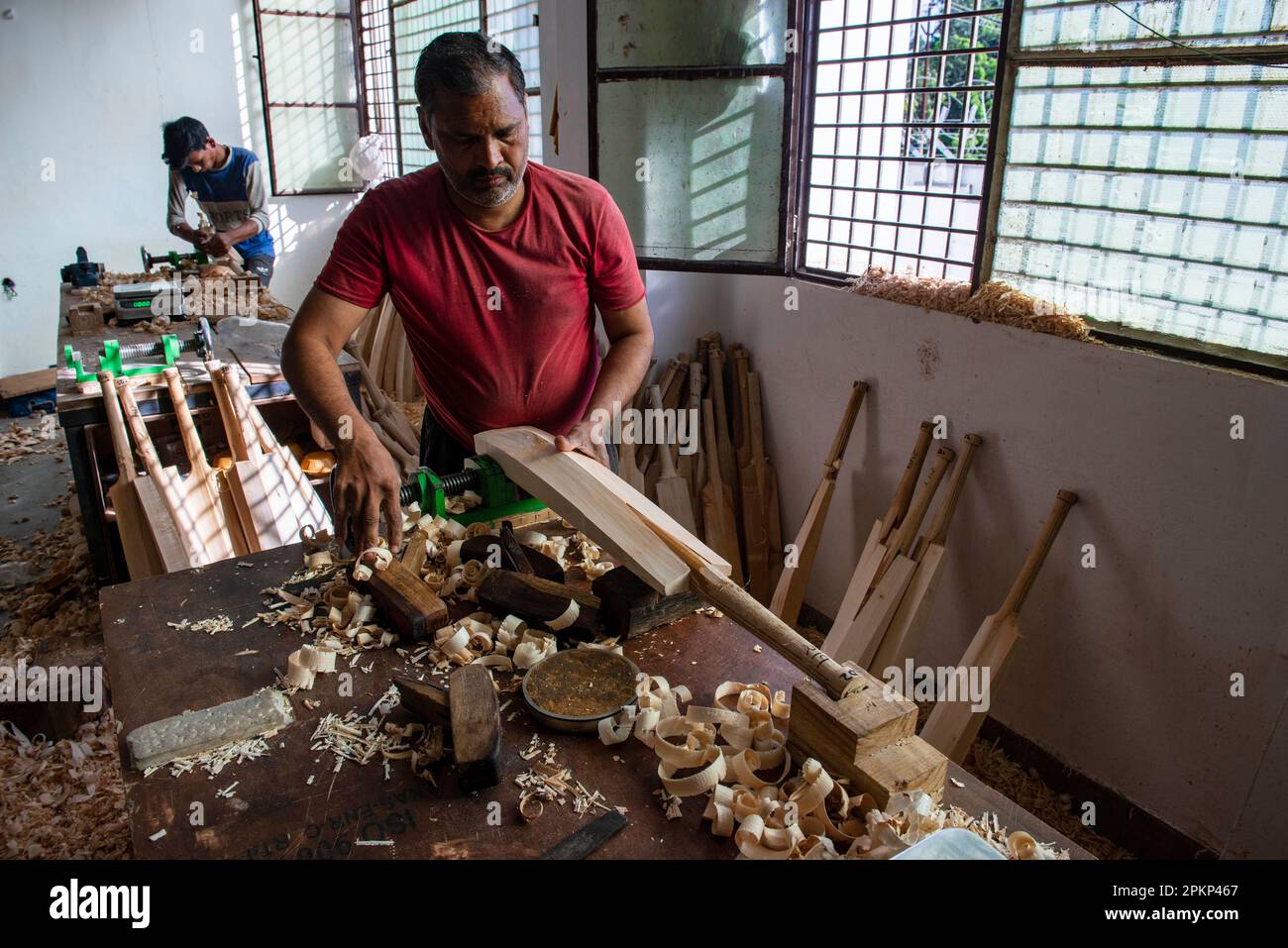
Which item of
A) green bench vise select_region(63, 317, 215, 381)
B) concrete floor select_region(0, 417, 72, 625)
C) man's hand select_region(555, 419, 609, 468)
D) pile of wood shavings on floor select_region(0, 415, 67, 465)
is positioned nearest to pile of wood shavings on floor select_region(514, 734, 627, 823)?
man's hand select_region(555, 419, 609, 468)

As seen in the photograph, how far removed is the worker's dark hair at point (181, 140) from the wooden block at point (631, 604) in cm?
538

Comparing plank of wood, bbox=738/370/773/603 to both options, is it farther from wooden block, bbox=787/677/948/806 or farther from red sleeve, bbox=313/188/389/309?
wooden block, bbox=787/677/948/806

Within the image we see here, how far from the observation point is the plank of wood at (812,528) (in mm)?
3639

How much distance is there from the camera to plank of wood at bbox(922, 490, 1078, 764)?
2.87m

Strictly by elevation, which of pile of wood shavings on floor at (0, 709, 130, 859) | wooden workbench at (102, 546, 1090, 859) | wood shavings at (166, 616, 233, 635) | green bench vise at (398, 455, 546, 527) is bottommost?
pile of wood shavings on floor at (0, 709, 130, 859)

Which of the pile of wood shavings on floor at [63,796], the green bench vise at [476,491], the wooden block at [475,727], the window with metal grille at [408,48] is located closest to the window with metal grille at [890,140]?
the green bench vise at [476,491]

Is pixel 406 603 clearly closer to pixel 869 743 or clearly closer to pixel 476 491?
pixel 476 491

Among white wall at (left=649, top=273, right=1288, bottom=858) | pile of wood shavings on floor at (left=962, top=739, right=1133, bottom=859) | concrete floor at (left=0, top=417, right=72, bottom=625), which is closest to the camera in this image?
white wall at (left=649, top=273, right=1288, bottom=858)

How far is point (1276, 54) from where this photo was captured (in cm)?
220

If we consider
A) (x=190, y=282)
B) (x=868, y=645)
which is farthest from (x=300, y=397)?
(x=190, y=282)

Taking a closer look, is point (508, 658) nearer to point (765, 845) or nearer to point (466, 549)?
point (466, 549)

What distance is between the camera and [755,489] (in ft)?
14.0

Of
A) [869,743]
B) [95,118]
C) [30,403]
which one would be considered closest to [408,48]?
[95,118]

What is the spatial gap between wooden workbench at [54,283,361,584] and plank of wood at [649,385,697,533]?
5.05 feet
